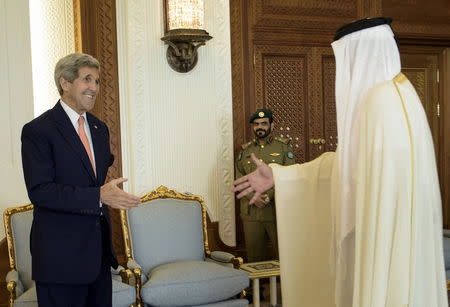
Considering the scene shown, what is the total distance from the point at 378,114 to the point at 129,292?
218 cm

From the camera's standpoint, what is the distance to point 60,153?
2.74m

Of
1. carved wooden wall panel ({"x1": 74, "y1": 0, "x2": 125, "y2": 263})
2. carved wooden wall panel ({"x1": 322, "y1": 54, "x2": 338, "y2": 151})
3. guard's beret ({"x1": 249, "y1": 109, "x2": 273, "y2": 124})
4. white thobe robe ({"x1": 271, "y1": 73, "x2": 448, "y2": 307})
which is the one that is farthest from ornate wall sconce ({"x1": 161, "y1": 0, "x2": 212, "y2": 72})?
white thobe robe ({"x1": 271, "y1": 73, "x2": 448, "y2": 307})

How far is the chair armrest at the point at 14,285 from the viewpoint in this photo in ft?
12.2

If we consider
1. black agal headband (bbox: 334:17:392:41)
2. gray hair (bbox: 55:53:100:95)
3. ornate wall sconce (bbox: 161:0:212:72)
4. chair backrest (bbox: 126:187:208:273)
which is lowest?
chair backrest (bbox: 126:187:208:273)

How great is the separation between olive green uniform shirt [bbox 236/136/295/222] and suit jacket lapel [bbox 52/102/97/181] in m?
2.39

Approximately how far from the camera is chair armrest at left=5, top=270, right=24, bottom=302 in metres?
3.70

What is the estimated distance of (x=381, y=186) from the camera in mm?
2297

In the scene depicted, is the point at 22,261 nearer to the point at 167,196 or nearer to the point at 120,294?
the point at 120,294

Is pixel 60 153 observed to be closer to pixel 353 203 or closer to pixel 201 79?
pixel 353 203

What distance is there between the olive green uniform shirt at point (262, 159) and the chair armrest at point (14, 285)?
1.92 meters

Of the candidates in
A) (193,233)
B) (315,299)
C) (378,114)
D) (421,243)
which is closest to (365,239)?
(421,243)

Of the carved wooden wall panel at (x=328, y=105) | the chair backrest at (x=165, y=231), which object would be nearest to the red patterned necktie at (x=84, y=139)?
the chair backrest at (x=165, y=231)

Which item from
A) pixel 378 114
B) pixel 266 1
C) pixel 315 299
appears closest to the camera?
pixel 378 114

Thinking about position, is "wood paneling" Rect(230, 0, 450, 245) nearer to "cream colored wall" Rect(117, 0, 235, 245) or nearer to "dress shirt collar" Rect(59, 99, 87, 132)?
"cream colored wall" Rect(117, 0, 235, 245)
